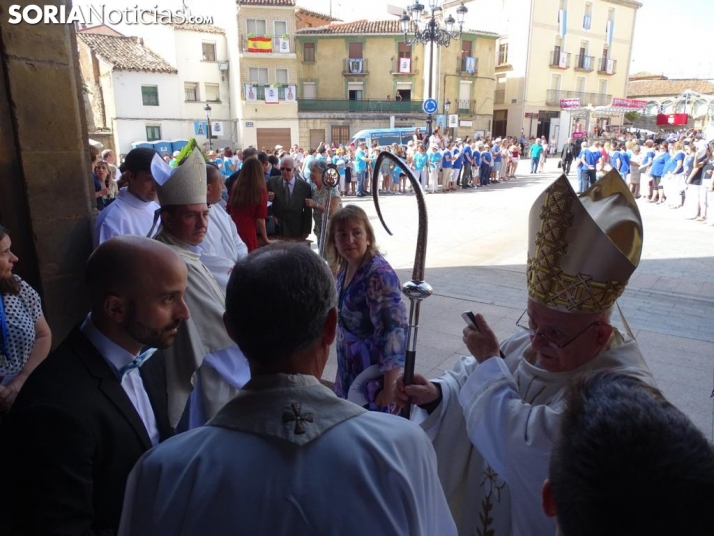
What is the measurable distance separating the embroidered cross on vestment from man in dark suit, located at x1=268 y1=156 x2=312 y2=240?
5.78 m

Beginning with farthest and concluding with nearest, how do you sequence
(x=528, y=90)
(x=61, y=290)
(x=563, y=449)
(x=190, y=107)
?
(x=528, y=90), (x=190, y=107), (x=61, y=290), (x=563, y=449)

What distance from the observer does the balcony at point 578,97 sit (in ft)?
133

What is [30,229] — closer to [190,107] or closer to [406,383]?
[406,383]

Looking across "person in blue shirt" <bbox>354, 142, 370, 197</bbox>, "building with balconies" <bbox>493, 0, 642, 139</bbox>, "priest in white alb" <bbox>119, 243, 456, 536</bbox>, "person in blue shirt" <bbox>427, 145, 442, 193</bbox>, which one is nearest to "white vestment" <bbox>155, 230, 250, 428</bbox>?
"priest in white alb" <bbox>119, 243, 456, 536</bbox>

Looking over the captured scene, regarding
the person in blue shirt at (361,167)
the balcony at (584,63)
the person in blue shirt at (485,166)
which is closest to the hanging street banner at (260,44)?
the person in blue shirt at (361,167)

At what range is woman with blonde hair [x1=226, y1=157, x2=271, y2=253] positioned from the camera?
537cm

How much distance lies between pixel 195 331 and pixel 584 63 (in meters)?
47.5

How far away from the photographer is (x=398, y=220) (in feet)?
40.7

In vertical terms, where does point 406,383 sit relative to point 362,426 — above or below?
below

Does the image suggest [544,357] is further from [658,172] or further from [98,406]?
[658,172]

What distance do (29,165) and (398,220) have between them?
10.1 metres

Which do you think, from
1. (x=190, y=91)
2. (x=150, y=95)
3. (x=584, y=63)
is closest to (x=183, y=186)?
(x=150, y=95)

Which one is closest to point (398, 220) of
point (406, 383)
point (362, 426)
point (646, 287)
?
point (646, 287)

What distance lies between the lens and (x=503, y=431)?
149cm
